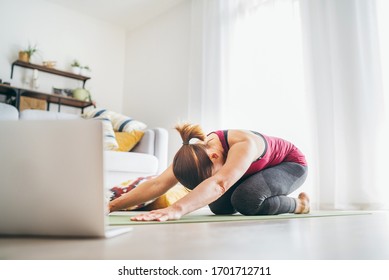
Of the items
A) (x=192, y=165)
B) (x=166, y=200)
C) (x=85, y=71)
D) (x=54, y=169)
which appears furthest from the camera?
(x=85, y=71)

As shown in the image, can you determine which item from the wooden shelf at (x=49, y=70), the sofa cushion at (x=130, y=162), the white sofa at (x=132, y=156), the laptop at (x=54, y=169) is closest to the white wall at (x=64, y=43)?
the wooden shelf at (x=49, y=70)

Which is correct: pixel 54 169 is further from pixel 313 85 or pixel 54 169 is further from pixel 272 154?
pixel 313 85

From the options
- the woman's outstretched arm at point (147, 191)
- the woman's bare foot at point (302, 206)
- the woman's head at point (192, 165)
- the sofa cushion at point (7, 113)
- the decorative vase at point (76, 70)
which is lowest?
the woman's bare foot at point (302, 206)

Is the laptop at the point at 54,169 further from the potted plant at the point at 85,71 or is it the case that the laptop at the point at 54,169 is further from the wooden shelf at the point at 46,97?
the potted plant at the point at 85,71

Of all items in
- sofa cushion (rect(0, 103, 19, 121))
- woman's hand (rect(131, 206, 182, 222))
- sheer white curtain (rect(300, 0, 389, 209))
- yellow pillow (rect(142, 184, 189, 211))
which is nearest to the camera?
woman's hand (rect(131, 206, 182, 222))

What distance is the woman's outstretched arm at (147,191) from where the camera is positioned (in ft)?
4.70

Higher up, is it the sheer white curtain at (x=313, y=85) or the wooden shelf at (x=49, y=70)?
the wooden shelf at (x=49, y=70)

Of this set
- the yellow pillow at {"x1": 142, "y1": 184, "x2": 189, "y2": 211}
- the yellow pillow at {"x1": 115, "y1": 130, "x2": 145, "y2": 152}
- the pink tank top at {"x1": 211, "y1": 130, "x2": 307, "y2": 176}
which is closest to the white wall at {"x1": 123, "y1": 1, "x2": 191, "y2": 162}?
the yellow pillow at {"x1": 115, "y1": 130, "x2": 145, "y2": 152}

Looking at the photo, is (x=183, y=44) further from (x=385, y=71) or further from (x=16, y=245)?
(x=16, y=245)

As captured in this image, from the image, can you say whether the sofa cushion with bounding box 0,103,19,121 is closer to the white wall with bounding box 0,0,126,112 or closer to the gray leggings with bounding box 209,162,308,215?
the white wall with bounding box 0,0,126,112

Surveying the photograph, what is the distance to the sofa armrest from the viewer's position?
307cm

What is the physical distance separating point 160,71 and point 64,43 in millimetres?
1284

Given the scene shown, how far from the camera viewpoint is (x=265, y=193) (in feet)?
4.66

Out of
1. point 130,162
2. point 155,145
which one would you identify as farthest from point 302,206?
point 155,145
